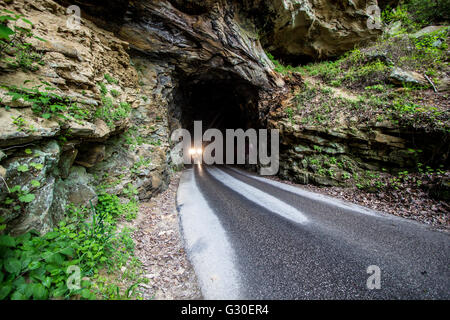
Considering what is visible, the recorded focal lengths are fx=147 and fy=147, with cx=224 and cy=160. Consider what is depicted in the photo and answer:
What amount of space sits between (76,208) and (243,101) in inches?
495

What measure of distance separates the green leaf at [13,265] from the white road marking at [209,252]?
1.85 m

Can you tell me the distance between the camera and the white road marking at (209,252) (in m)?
1.99

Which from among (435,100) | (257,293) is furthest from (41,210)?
(435,100)

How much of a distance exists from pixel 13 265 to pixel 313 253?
360 cm

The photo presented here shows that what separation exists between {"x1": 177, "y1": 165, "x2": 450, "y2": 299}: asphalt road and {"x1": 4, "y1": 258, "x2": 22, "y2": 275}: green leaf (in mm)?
1855

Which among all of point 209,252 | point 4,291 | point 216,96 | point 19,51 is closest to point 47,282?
point 4,291

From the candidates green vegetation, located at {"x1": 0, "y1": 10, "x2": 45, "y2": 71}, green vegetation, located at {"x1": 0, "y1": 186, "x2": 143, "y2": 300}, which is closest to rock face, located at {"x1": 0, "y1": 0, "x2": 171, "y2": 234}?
green vegetation, located at {"x1": 0, "y1": 10, "x2": 45, "y2": 71}

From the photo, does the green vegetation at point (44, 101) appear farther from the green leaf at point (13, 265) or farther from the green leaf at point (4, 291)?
the green leaf at point (4, 291)

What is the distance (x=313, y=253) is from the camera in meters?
2.47

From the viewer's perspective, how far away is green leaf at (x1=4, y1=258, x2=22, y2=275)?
126cm

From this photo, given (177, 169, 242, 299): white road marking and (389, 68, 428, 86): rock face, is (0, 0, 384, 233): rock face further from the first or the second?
(389, 68, 428, 86): rock face

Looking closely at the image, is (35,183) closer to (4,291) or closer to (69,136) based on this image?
(69,136)

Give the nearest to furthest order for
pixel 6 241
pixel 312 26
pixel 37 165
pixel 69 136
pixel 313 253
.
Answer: pixel 6 241 → pixel 37 165 → pixel 313 253 → pixel 69 136 → pixel 312 26

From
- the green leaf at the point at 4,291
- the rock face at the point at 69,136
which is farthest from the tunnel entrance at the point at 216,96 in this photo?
the green leaf at the point at 4,291
